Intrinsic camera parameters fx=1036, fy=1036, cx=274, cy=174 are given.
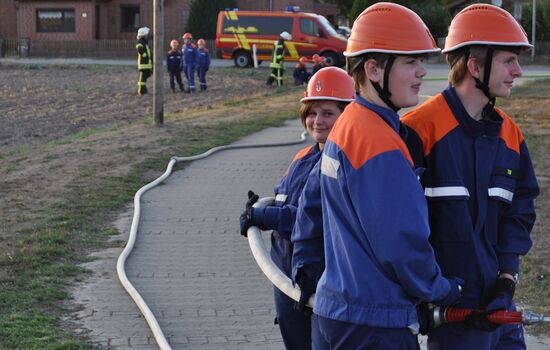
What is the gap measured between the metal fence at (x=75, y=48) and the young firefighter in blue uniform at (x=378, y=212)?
5441 centimetres

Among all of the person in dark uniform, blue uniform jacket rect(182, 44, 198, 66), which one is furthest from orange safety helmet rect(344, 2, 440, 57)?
the person in dark uniform

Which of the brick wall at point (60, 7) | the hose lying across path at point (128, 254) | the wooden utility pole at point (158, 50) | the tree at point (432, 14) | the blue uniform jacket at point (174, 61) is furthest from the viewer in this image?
the brick wall at point (60, 7)

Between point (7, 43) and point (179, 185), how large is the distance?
158 feet

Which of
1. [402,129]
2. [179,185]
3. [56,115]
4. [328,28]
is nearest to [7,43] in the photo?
[328,28]

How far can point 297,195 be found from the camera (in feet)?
15.0

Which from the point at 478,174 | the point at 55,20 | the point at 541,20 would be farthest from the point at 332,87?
the point at 55,20

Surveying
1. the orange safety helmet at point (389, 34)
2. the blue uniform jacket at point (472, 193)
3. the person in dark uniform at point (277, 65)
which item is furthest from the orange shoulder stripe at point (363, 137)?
the person in dark uniform at point (277, 65)

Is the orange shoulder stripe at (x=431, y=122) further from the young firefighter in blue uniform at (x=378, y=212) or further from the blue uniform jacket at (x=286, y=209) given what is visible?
the blue uniform jacket at (x=286, y=209)

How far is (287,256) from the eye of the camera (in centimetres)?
454

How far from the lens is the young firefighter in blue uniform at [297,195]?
14.7 feet

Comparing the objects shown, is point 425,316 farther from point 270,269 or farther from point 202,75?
point 202,75

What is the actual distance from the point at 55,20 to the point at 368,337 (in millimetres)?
59447

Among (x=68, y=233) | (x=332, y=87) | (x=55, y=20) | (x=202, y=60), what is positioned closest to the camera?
(x=332, y=87)

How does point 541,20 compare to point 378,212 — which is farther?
point 541,20
